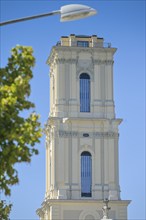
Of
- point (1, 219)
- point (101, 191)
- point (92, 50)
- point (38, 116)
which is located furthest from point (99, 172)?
point (38, 116)

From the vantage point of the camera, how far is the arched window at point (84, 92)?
94.9 m

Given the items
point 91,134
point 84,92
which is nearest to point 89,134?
point 91,134

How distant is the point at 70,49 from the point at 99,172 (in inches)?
561

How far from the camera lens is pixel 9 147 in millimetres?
26109

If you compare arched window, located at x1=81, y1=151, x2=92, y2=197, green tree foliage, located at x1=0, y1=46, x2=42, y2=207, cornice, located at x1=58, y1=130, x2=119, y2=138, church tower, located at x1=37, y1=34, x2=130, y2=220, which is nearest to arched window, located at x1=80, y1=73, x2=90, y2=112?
church tower, located at x1=37, y1=34, x2=130, y2=220

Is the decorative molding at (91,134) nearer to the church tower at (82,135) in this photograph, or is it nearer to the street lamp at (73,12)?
the church tower at (82,135)

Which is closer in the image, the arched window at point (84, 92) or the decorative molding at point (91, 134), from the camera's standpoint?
the decorative molding at point (91, 134)

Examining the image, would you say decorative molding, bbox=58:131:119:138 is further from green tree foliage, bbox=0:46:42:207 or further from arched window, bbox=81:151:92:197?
green tree foliage, bbox=0:46:42:207

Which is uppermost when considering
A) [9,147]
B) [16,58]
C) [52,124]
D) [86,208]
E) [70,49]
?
[70,49]

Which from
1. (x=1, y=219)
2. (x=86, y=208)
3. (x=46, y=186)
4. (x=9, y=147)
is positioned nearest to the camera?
(x=9, y=147)

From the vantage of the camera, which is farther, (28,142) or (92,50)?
(92,50)

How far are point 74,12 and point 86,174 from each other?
69.6 m

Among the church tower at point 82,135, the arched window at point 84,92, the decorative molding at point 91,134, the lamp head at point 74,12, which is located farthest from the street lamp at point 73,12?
the arched window at point 84,92

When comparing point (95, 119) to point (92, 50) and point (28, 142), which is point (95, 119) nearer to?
point (92, 50)
